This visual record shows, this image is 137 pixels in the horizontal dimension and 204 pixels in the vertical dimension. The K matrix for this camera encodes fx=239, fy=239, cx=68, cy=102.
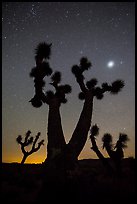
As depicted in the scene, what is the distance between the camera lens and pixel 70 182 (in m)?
10.8

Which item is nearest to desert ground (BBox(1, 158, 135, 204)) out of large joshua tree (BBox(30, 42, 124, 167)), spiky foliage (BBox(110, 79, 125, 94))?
large joshua tree (BBox(30, 42, 124, 167))

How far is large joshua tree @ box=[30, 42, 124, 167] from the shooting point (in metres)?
11.9

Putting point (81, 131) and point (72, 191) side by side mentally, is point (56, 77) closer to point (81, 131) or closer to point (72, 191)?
point (81, 131)

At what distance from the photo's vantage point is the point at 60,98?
1418 centimetres

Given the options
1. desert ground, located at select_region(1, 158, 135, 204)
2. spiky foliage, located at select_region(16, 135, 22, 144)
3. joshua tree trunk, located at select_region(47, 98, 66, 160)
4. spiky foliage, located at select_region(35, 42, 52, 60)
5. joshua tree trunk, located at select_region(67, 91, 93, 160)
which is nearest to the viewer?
desert ground, located at select_region(1, 158, 135, 204)

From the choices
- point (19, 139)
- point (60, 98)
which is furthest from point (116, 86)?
point (19, 139)

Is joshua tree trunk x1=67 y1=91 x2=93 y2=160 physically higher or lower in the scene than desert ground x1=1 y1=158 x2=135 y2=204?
higher

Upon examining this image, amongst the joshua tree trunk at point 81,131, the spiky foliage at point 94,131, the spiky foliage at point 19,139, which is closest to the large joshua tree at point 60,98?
the joshua tree trunk at point 81,131

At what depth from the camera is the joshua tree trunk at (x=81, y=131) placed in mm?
12155

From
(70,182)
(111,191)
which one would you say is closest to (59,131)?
(70,182)

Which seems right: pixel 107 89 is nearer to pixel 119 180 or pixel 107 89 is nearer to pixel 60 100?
pixel 60 100

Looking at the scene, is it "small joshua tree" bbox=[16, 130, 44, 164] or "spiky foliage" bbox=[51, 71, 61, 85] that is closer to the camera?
"spiky foliage" bbox=[51, 71, 61, 85]

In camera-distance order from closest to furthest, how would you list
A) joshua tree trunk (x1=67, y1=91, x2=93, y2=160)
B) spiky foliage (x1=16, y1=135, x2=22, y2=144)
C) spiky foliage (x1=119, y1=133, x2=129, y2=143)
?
joshua tree trunk (x1=67, y1=91, x2=93, y2=160) → spiky foliage (x1=119, y1=133, x2=129, y2=143) → spiky foliage (x1=16, y1=135, x2=22, y2=144)

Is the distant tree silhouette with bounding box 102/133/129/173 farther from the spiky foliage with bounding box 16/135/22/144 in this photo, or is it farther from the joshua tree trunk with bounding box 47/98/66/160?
the spiky foliage with bounding box 16/135/22/144
